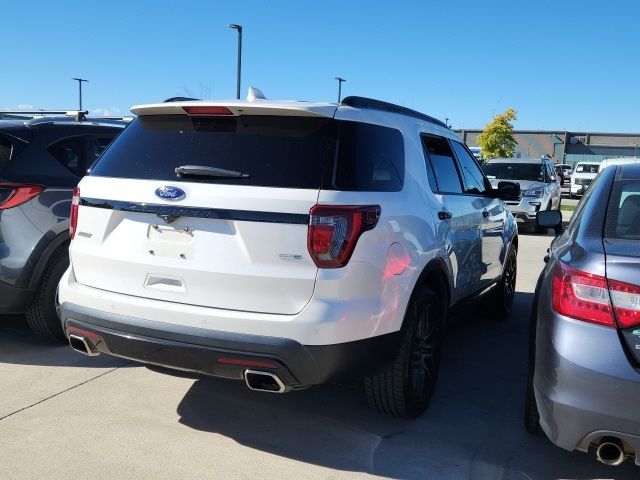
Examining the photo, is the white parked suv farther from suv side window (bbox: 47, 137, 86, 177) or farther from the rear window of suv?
the rear window of suv

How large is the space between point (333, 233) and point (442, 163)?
5.85ft

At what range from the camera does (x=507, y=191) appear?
5.78 m

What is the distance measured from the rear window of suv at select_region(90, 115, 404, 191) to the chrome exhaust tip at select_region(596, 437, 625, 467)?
1.53 m

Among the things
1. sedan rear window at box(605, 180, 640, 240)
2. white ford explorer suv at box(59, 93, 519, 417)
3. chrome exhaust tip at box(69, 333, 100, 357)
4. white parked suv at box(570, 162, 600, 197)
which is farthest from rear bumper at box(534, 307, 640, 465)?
white parked suv at box(570, 162, 600, 197)

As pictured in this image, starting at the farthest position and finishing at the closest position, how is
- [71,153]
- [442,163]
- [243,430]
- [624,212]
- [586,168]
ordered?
[586,168], [71,153], [442,163], [243,430], [624,212]

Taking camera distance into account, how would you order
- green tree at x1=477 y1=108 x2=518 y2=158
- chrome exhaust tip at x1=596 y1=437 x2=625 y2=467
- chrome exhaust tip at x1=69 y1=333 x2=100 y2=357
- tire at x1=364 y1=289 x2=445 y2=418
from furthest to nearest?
1. green tree at x1=477 y1=108 x2=518 y2=158
2. tire at x1=364 y1=289 x2=445 y2=418
3. chrome exhaust tip at x1=69 y1=333 x2=100 y2=357
4. chrome exhaust tip at x1=596 y1=437 x2=625 y2=467

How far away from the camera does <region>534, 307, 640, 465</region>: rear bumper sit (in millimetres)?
2467

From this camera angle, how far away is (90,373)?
14.3 ft

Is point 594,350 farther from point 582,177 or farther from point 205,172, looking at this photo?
point 582,177

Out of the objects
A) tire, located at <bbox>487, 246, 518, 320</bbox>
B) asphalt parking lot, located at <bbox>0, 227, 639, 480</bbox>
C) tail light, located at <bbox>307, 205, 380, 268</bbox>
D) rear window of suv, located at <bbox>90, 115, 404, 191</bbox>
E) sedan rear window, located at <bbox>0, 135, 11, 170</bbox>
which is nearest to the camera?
tail light, located at <bbox>307, 205, 380, 268</bbox>

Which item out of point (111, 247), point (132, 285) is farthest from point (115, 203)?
point (132, 285)

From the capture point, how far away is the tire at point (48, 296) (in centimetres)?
467

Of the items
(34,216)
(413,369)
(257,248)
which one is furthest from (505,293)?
(34,216)

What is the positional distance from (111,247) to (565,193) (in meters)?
37.2
